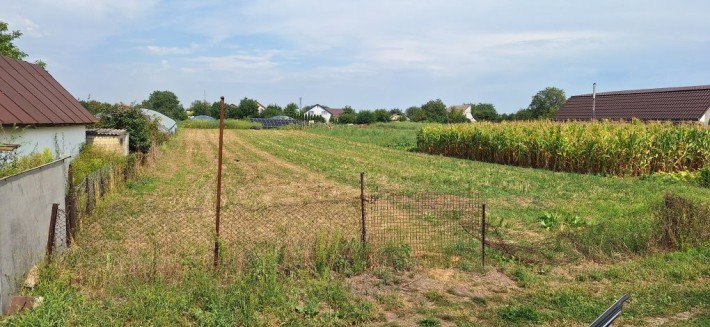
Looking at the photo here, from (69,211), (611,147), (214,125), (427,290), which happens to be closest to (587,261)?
(427,290)

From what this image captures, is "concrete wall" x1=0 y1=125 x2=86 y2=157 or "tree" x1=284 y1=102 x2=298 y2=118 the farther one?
"tree" x1=284 y1=102 x2=298 y2=118

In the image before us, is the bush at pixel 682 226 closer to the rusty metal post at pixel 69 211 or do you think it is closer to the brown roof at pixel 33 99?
the rusty metal post at pixel 69 211

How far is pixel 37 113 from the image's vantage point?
1434 cm

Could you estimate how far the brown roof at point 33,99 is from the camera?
43.4ft

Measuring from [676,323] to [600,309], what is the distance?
71cm

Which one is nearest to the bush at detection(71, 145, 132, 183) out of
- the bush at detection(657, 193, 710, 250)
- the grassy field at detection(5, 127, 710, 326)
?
the grassy field at detection(5, 127, 710, 326)

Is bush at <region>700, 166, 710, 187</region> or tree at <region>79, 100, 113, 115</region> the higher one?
tree at <region>79, 100, 113, 115</region>

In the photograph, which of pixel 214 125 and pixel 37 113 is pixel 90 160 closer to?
pixel 37 113

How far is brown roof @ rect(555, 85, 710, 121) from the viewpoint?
3300 cm

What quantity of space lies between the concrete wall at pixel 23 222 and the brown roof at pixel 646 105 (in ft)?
104

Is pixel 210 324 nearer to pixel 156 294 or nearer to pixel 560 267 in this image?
pixel 156 294

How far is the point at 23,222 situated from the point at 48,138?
992 cm

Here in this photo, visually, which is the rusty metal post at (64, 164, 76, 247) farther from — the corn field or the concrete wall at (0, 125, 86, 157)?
the corn field

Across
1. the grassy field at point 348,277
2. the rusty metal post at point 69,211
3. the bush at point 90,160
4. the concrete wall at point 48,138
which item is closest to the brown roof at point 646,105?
the grassy field at point 348,277
